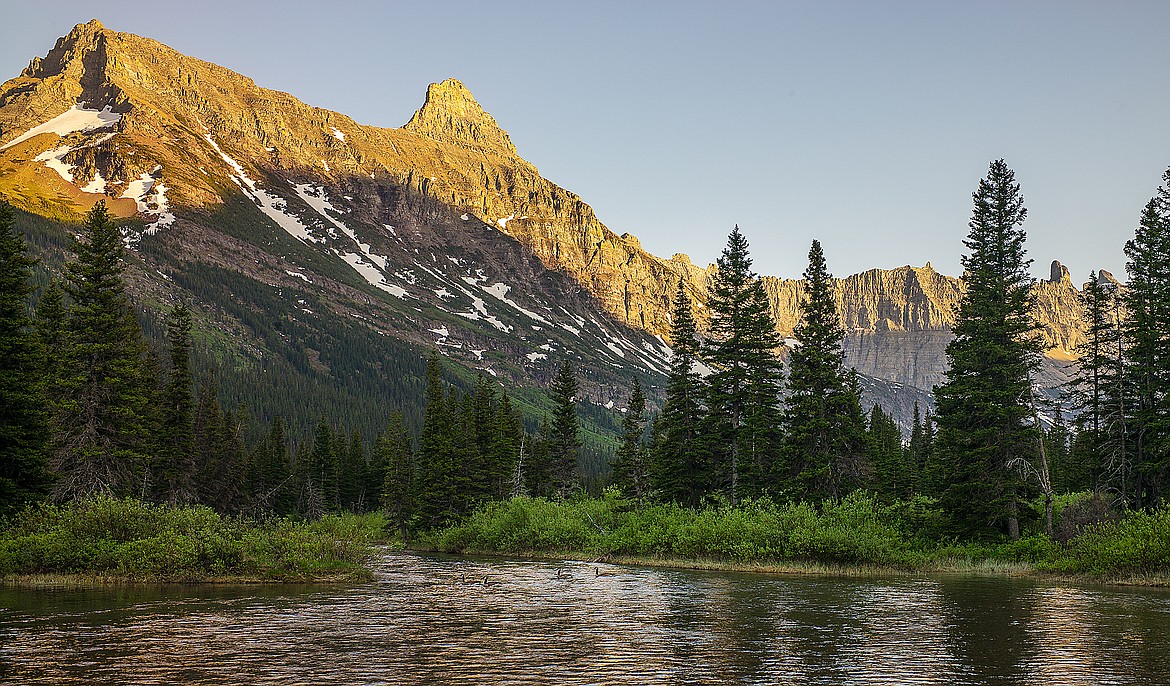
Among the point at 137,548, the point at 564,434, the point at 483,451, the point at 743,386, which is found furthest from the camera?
the point at 564,434

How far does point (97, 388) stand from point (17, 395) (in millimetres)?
10637

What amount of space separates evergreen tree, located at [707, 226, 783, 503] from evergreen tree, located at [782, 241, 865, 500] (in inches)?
128

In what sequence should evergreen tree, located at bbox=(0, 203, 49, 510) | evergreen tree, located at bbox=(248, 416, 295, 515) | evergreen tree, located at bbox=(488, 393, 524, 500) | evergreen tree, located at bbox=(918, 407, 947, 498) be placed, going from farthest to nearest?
1. evergreen tree, located at bbox=(248, 416, 295, 515)
2. evergreen tree, located at bbox=(488, 393, 524, 500)
3. evergreen tree, located at bbox=(918, 407, 947, 498)
4. evergreen tree, located at bbox=(0, 203, 49, 510)

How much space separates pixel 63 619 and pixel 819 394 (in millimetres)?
49781

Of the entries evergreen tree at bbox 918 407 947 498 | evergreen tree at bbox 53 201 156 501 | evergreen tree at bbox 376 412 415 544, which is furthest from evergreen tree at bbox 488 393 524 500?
evergreen tree at bbox 918 407 947 498

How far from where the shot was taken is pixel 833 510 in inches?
2165

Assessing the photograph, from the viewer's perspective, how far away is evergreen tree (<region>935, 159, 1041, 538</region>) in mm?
56094

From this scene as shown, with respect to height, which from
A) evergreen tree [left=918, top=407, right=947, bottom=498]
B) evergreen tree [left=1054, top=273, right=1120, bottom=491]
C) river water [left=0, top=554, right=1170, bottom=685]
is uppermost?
evergreen tree [left=1054, top=273, right=1120, bottom=491]

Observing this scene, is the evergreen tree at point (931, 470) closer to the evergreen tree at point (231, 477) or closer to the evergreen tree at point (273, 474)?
the evergreen tree at point (231, 477)

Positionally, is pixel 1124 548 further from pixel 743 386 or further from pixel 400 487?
pixel 400 487

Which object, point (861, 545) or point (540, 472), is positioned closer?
point (861, 545)

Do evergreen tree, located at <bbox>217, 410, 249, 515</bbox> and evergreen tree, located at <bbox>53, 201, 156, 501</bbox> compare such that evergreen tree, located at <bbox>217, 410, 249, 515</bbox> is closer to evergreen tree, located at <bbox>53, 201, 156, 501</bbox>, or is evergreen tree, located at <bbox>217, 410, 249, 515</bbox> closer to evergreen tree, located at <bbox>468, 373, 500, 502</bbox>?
evergreen tree, located at <bbox>468, 373, 500, 502</bbox>

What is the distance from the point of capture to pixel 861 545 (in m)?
53.2

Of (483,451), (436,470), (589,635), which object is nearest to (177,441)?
(436,470)
